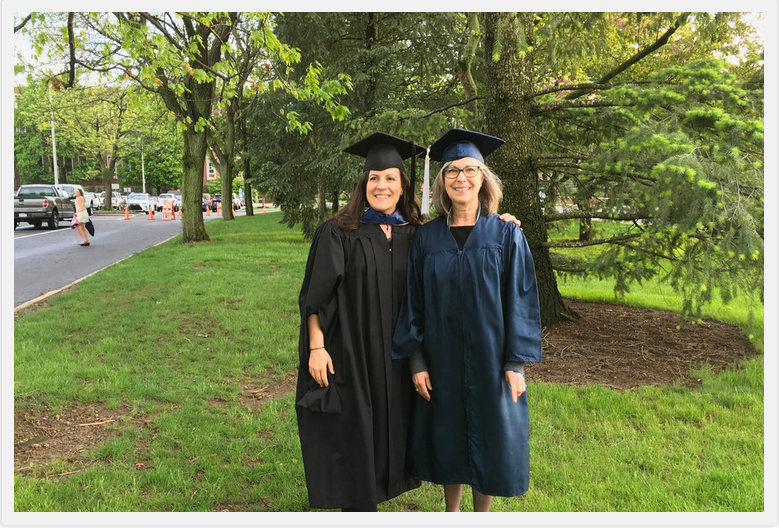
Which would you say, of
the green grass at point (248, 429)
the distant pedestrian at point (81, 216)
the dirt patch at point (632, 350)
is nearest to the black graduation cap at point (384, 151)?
the green grass at point (248, 429)

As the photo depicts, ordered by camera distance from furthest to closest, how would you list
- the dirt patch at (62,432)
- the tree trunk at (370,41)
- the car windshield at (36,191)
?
the car windshield at (36,191)
the tree trunk at (370,41)
the dirt patch at (62,432)

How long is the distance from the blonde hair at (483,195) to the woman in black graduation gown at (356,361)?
229 millimetres

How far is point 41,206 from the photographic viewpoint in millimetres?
21547

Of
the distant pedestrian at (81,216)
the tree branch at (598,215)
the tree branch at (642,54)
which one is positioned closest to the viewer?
the tree branch at (598,215)

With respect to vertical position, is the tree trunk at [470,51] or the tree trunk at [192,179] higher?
the tree trunk at [470,51]

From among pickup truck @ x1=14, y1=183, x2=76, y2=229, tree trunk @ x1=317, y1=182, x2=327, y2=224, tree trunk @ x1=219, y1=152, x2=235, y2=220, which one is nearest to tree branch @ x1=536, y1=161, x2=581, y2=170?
tree trunk @ x1=317, y1=182, x2=327, y2=224

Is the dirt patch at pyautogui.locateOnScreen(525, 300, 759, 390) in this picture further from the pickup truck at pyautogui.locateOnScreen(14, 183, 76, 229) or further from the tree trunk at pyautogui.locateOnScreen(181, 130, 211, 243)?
the pickup truck at pyautogui.locateOnScreen(14, 183, 76, 229)

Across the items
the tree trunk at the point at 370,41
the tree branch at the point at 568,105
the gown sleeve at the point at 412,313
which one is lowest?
the gown sleeve at the point at 412,313

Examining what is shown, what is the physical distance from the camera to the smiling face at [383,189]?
302 cm

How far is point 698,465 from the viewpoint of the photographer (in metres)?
3.76

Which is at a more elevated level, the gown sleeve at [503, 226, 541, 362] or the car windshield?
the car windshield

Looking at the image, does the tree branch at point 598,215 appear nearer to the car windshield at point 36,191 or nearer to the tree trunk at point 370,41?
the tree trunk at point 370,41

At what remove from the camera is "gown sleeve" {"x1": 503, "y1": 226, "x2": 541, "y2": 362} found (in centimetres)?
273

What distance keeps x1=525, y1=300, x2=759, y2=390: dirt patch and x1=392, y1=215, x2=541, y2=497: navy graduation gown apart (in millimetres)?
2736
